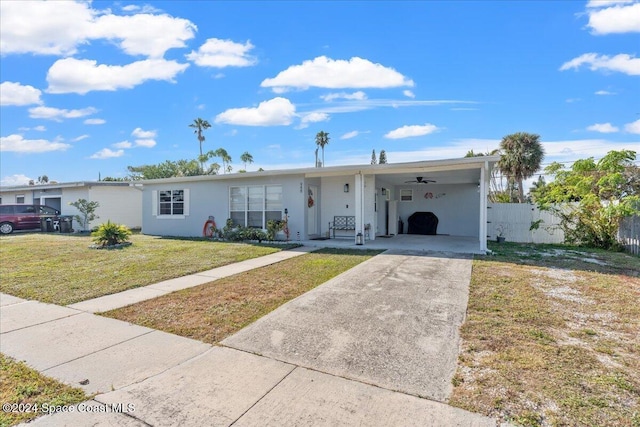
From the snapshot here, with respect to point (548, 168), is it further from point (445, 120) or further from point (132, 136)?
point (132, 136)

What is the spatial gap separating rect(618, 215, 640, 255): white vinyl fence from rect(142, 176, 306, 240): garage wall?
A: 1020 centimetres

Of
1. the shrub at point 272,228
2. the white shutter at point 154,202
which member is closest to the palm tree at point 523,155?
the shrub at point 272,228

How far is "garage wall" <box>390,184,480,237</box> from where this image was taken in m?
14.9

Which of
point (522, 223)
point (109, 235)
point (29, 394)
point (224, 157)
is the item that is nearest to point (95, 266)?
point (109, 235)

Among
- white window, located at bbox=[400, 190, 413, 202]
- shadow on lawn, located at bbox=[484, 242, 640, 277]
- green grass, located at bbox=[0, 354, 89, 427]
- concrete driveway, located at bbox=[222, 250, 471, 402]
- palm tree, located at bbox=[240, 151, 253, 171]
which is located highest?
palm tree, located at bbox=[240, 151, 253, 171]

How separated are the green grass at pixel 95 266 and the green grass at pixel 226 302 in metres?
1.33

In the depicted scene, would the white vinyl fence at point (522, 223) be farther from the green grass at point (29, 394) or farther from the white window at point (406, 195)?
the green grass at point (29, 394)

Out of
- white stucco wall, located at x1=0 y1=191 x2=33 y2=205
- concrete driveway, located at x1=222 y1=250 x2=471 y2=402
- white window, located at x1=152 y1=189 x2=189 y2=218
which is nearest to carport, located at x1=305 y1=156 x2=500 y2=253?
concrete driveway, located at x1=222 y1=250 x2=471 y2=402

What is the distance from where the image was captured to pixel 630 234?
9.77 meters

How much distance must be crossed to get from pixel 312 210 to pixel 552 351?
9983 mm

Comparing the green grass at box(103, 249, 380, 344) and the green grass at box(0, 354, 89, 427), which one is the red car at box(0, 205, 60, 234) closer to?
the green grass at box(103, 249, 380, 344)

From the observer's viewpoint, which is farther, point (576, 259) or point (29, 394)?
point (576, 259)

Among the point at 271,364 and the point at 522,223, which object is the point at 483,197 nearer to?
the point at 522,223

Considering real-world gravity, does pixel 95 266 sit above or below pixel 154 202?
below
